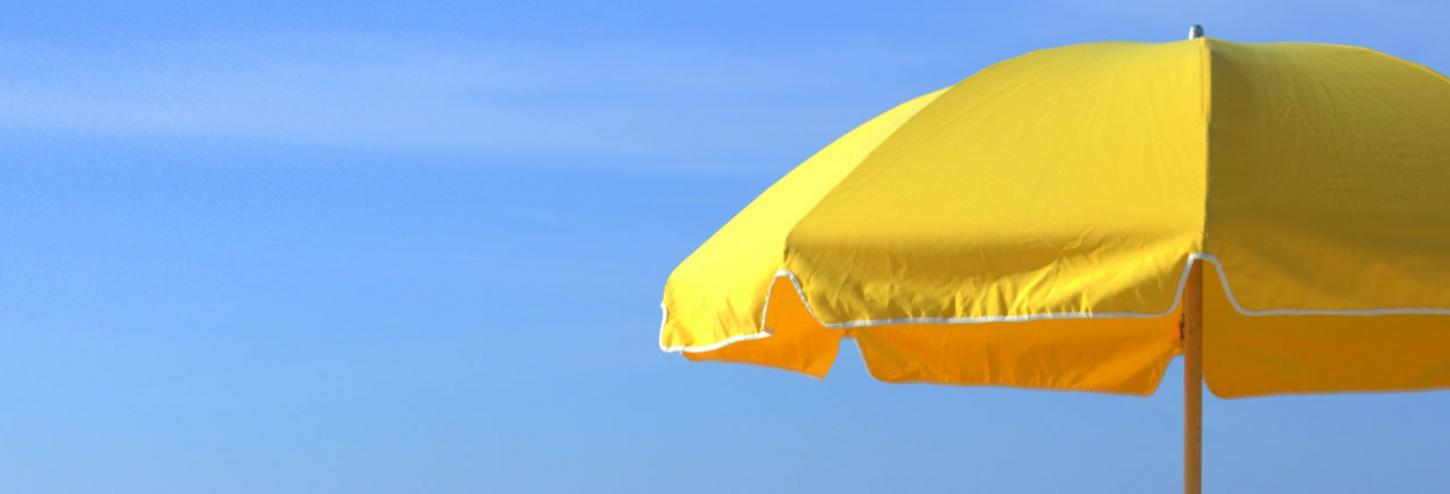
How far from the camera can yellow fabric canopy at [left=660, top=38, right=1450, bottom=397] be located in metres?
4.20

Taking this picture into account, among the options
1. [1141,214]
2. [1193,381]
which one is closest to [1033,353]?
[1193,381]

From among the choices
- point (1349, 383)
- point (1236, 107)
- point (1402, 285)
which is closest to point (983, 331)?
point (1349, 383)

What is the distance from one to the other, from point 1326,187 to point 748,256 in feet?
5.26

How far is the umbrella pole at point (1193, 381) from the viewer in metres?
5.27

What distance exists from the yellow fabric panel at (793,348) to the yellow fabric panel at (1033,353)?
13 centimetres

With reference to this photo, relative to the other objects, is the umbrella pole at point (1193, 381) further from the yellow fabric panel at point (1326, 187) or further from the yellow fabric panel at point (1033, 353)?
the yellow fabric panel at point (1326, 187)

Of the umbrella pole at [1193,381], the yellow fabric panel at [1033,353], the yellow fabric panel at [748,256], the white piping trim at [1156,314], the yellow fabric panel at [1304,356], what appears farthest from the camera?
the yellow fabric panel at [1033,353]

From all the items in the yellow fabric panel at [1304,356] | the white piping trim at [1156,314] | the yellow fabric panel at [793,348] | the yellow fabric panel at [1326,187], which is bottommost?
the yellow fabric panel at [1304,356]

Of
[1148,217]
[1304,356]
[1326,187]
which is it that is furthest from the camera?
[1304,356]

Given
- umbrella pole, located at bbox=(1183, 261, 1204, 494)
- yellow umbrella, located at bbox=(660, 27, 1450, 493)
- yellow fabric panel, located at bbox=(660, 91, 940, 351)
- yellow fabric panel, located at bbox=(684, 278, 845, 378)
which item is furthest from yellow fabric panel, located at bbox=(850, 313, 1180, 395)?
yellow fabric panel, located at bbox=(660, 91, 940, 351)

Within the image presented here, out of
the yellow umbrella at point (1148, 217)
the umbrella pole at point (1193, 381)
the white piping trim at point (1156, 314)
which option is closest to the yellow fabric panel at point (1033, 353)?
the yellow umbrella at point (1148, 217)

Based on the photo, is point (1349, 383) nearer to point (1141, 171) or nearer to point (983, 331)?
point (983, 331)

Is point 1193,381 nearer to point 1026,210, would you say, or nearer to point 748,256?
point 1026,210

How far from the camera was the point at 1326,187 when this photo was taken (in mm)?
4391
